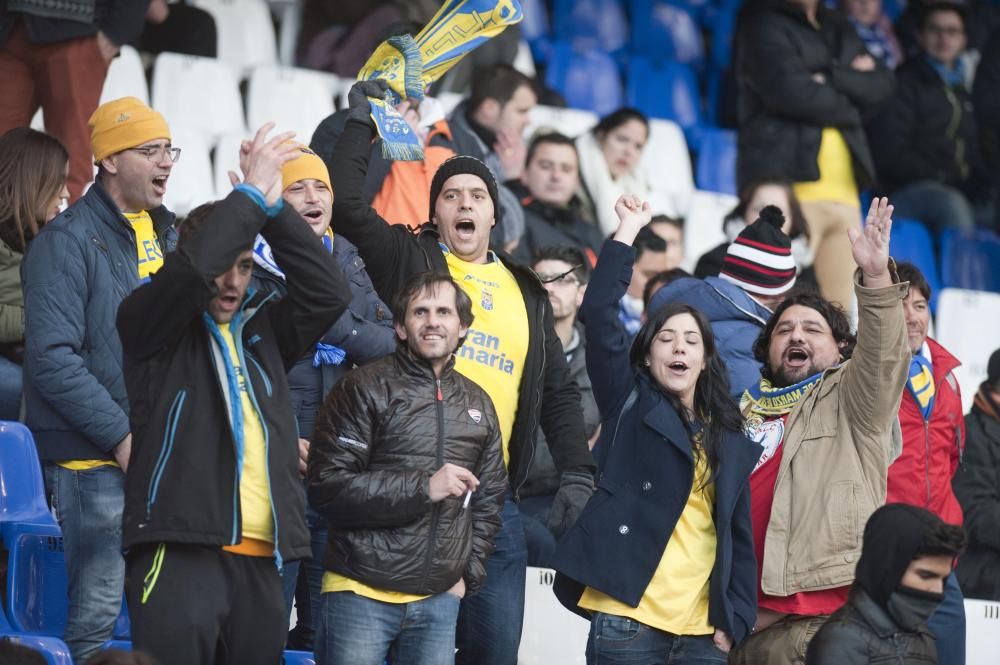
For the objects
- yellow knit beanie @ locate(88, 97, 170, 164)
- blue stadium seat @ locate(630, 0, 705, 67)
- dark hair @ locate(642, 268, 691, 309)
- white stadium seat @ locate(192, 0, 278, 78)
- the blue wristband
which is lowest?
dark hair @ locate(642, 268, 691, 309)

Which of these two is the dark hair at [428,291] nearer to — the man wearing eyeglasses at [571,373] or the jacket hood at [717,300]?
the jacket hood at [717,300]

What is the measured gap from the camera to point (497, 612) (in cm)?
466

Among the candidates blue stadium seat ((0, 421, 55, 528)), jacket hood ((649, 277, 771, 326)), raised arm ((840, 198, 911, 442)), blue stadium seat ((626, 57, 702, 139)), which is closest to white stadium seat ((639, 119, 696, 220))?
blue stadium seat ((626, 57, 702, 139))

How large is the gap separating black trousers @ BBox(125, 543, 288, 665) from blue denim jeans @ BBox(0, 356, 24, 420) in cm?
166

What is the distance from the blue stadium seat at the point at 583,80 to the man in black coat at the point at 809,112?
1228 mm

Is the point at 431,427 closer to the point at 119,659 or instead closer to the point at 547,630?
the point at 119,659

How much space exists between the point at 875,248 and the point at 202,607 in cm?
202

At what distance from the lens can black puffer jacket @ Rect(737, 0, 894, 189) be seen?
8.57 m

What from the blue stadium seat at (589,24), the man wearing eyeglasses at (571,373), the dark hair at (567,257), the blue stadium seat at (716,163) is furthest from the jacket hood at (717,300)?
the blue stadium seat at (589,24)

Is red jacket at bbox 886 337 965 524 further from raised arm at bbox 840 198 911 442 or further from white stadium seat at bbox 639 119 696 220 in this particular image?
white stadium seat at bbox 639 119 696 220

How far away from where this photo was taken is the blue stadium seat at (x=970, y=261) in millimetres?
9570

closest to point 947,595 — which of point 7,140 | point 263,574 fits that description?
point 263,574

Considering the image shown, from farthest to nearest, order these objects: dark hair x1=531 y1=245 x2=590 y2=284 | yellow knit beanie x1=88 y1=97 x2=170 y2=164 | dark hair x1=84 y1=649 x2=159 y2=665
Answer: dark hair x1=531 y1=245 x2=590 y2=284
yellow knit beanie x1=88 y1=97 x2=170 y2=164
dark hair x1=84 y1=649 x2=159 y2=665

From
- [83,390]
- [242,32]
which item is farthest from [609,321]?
[242,32]
